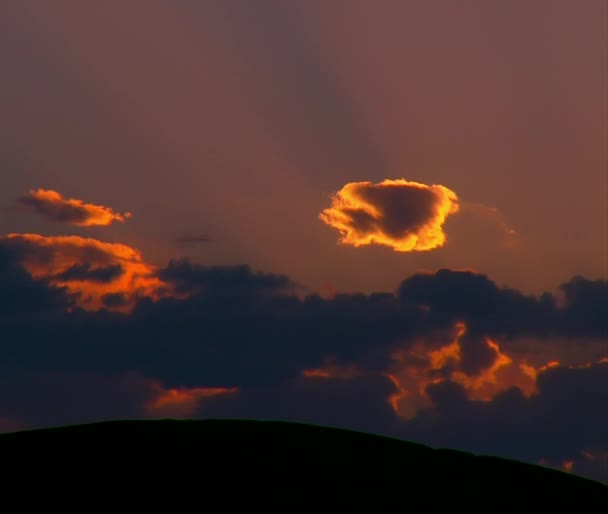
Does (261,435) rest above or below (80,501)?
above

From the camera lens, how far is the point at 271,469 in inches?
1902

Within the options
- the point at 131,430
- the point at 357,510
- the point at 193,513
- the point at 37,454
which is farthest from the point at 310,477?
the point at 37,454

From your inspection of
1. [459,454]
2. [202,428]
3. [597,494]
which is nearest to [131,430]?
[202,428]

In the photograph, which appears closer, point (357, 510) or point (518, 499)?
point (357, 510)

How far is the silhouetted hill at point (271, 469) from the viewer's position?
45.8m

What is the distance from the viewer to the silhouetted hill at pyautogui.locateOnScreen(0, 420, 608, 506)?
45.8 m

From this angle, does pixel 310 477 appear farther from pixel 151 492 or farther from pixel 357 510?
pixel 151 492

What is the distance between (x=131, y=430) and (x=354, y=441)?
1225 centimetres

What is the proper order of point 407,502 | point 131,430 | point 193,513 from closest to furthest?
1. point 193,513
2. point 407,502
3. point 131,430

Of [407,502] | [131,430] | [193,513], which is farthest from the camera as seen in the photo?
[131,430]

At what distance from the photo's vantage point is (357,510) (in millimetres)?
45844

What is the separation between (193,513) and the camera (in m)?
43.6

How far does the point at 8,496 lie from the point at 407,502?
1908 cm

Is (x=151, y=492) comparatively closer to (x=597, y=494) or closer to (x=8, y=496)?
(x=8, y=496)
